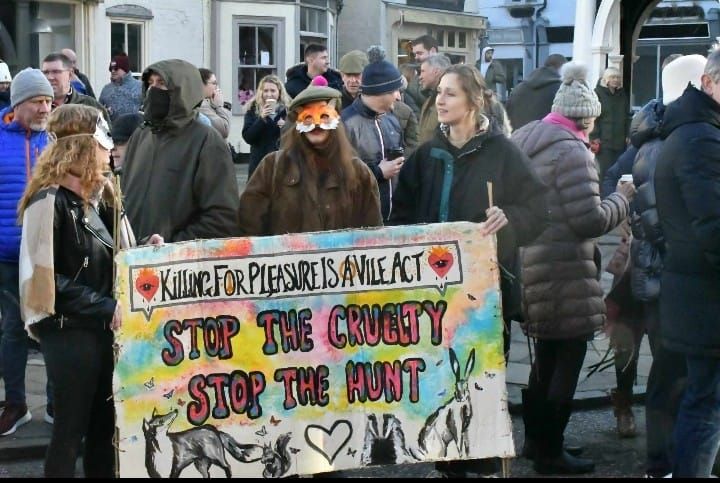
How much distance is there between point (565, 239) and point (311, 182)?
137 centimetres

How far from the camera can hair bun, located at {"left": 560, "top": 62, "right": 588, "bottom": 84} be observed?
6.70 m

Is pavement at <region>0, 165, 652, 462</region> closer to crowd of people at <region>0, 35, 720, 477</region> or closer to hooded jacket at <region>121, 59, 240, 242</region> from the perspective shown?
crowd of people at <region>0, 35, 720, 477</region>

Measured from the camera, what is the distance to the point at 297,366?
5.27 m

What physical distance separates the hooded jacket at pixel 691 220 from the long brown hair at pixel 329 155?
133cm

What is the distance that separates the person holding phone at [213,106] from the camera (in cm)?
1026

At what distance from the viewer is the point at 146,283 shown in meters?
5.16

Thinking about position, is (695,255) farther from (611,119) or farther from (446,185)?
(611,119)

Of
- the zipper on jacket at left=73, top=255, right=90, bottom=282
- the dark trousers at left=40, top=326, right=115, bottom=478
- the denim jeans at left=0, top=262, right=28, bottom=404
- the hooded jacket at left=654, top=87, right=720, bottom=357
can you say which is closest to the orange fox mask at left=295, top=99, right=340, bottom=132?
the zipper on jacket at left=73, top=255, right=90, bottom=282

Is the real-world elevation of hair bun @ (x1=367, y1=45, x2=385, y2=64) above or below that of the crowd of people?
above

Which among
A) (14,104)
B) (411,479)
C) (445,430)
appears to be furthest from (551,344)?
(14,104)

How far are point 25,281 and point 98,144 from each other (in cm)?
63

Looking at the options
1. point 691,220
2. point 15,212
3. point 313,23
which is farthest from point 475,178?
point 313,23

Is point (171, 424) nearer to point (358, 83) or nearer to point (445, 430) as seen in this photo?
point (445, 430)

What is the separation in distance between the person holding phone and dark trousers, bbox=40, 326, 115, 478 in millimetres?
4762
